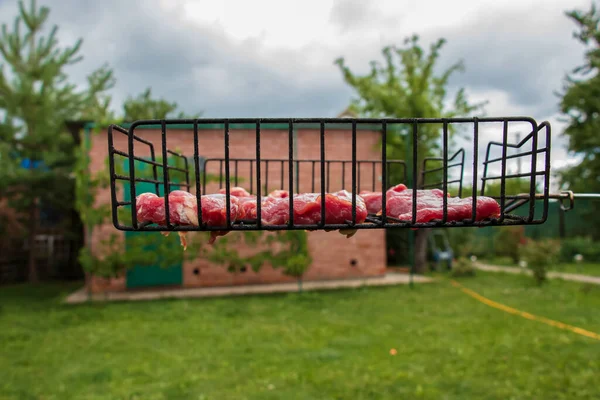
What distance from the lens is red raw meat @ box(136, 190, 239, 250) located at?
4.19ft

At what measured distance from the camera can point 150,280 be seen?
9.79 meters

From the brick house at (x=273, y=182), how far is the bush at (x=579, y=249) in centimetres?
824

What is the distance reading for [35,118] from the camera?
1059 centimetres

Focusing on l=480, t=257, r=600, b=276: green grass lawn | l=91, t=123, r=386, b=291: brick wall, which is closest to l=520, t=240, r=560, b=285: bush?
l=480, t=257, r=600, b=276: green grass lawn

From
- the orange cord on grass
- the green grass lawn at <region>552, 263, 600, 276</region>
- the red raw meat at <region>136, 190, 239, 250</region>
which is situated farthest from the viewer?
the green grass lawn at <region>552, 263, 600, 276</region>

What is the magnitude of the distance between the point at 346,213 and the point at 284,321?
5851 mm

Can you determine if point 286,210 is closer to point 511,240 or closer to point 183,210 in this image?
point 183,210

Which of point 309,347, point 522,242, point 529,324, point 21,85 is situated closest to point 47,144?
point 21,85

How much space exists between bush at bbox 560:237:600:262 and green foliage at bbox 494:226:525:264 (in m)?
1.91

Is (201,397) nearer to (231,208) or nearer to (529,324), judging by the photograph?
(231,208)

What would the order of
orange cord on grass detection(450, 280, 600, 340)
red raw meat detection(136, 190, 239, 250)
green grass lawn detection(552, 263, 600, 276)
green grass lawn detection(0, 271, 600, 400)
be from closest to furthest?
red raw meat detection(136, 190, 239, 250)
green grass lawn detection(0, 271, 600, 400)
orange cord on grass detection(450, 280, 600, 340)
green grass lawn detection(552, 263, 600, 276)

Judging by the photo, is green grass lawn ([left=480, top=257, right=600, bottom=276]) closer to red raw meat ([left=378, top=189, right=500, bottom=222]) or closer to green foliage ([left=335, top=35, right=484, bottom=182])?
green foliage ([left=335, top=35, right=484, bottom=182])

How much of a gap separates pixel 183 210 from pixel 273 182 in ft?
27.4

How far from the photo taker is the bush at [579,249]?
48.7 feet
